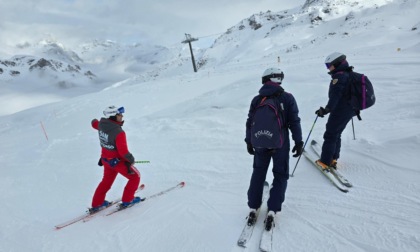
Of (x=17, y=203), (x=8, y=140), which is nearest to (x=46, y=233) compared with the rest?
(x=17, y=203)

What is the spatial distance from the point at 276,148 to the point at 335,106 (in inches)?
69.2

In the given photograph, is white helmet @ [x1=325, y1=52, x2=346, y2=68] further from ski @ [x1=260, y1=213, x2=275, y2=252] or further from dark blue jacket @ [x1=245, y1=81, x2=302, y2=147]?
ski @ [x1=260, y1=213, x2=275, y2=252]

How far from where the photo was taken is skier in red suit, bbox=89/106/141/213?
199 inches

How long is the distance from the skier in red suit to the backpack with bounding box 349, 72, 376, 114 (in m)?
3.81

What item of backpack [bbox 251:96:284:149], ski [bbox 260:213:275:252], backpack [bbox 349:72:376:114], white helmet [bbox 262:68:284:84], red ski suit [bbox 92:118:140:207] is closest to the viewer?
ski [bbox 260:213:275:252]

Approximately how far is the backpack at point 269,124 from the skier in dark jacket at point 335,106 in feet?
4.70

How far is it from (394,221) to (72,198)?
6127 millimetres

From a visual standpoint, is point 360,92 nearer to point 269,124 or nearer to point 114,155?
point 269,124

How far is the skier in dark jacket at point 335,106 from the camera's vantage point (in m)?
4.83

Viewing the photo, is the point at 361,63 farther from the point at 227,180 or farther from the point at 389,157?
the point at 227,180

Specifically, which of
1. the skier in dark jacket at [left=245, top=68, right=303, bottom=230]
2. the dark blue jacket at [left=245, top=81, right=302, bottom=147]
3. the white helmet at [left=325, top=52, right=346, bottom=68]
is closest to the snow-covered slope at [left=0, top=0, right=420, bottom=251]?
the skier in dark jacket at [left=245, top=68, right=303, bottom=230]

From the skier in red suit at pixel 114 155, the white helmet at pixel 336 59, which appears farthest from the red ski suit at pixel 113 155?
the white helmet at pixel 336 59

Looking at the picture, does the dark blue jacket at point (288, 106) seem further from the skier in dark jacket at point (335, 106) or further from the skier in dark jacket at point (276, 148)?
the skier in dark jacket at point (335, 106)

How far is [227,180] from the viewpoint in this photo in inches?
242
